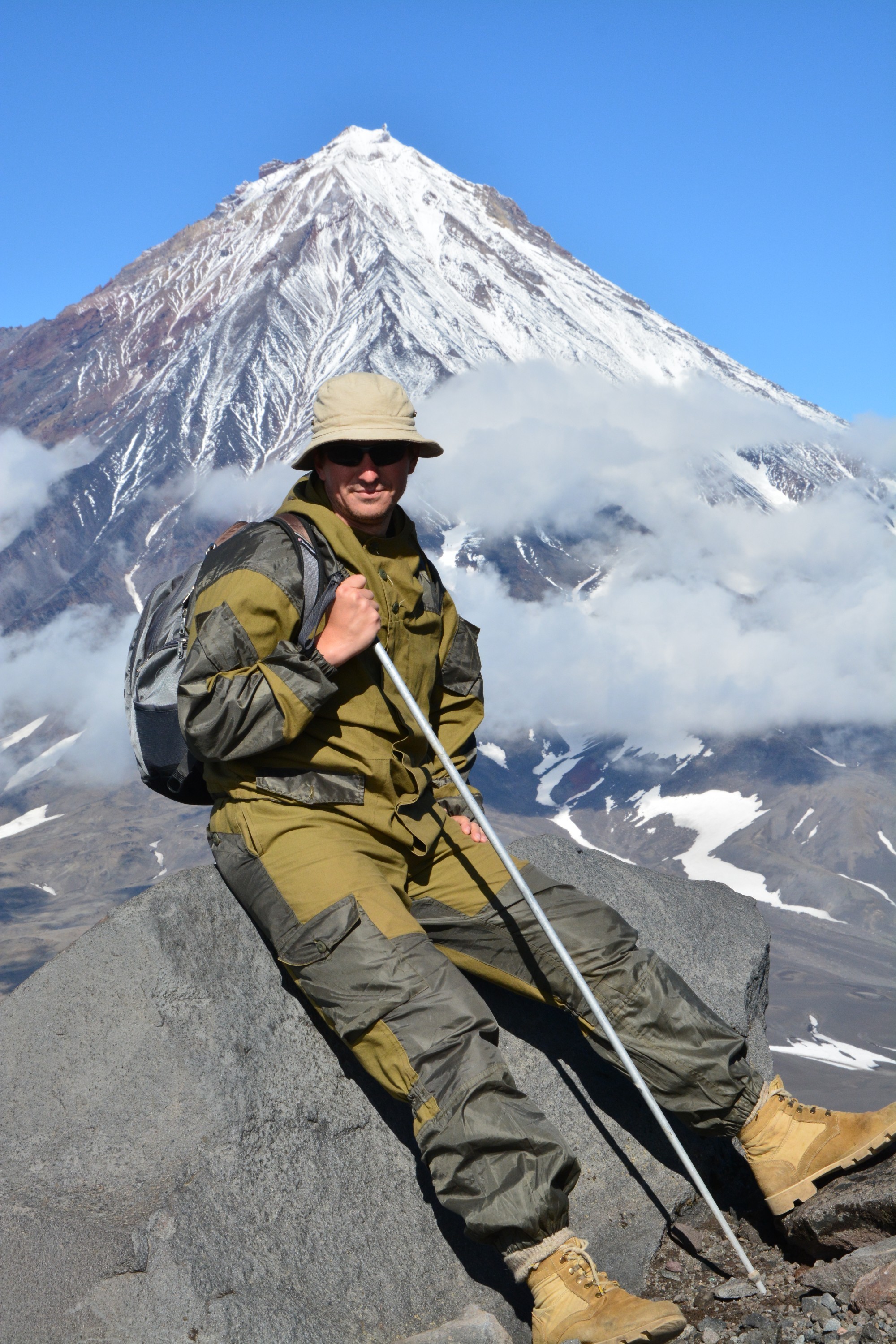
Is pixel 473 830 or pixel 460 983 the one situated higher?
pixel 473 830

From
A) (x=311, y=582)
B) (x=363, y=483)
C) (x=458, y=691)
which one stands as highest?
(x=363, y=483)

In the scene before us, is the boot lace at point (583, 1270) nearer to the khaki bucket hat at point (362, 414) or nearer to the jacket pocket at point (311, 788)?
the jacket pocket at point (311, 788)

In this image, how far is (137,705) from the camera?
5262 millimetres

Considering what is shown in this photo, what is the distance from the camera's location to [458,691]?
19.3 ft

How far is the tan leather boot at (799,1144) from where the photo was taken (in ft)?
15.0

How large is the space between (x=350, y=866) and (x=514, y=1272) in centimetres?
174

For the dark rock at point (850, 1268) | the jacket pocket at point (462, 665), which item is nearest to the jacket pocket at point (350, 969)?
the jacket pocket at point (462, 665)

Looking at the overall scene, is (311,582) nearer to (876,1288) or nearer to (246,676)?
(246,676)

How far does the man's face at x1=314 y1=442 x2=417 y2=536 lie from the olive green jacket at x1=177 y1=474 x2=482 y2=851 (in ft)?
0.30

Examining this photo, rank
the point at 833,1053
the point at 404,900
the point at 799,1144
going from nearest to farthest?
the point at 799,1144, the point at 404,900, the point at 833,1053

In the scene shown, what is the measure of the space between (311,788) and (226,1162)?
→ 1.70 meters

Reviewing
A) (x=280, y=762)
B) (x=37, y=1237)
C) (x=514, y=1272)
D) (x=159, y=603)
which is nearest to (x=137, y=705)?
(x=159, y=603)

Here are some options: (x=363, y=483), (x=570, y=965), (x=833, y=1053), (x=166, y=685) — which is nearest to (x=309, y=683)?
(x=166, y=685)

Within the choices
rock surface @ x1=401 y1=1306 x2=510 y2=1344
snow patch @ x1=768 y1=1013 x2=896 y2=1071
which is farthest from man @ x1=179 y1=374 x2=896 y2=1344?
snow patch @ x1=768 y1=1013 x2=896 y2=1071
